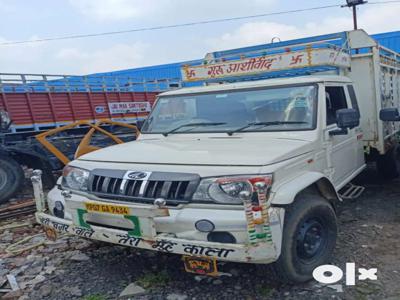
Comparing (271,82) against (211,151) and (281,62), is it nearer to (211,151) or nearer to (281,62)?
(281,62)

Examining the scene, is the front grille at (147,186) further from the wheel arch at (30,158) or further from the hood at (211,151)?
the wheel arch at (30,158)

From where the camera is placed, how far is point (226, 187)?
2.70 meters

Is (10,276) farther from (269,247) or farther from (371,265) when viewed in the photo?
(371,265)

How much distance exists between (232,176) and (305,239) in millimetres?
914

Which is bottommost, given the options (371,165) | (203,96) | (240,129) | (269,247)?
(371,165)

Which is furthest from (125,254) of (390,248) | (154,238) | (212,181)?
(390,248)

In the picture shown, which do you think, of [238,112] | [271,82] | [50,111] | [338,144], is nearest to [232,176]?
[238,112]

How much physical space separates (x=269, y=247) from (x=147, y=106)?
917 cm

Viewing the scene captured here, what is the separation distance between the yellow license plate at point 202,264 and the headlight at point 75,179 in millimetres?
1165

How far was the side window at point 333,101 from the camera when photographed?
395 cm

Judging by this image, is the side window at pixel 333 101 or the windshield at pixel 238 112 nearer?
the windshield at pixel 238 112

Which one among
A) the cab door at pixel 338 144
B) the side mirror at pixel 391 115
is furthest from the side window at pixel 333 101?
the side mirror at pixel 391 115

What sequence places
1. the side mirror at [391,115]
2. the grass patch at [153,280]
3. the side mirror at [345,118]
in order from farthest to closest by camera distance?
the side mirror at [391,115] < the side mirror at [345,118] < the grass patch at [153,280]

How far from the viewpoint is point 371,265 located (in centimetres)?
341
